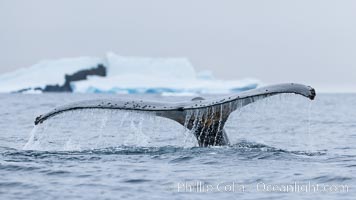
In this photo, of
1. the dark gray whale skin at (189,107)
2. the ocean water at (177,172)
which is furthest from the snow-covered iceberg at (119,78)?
the dark gray whale skin at (189,107)

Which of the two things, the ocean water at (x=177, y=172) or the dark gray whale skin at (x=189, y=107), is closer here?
the ocean water at (x=177, y=172)

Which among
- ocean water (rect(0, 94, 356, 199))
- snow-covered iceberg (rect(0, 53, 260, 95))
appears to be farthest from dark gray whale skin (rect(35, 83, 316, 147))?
snow-covered iceberg (rect(0, 53, 260, 95))

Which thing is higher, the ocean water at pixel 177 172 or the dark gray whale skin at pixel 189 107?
the dark gray whale skin at pixel 189 107

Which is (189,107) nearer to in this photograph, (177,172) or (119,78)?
(177,172)

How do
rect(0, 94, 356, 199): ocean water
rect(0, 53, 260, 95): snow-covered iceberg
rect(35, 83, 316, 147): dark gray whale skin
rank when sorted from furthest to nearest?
rect(0, 53, 260, 95): snow-covered iceberg, rect(35, 83, 316, 147): dark gray whale skin, rect(0, 94, 356, 199): ocean water

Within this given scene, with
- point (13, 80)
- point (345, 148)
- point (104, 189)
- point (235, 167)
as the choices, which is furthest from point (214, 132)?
point (13, 80)

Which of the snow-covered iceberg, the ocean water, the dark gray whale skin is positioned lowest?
the ocean water

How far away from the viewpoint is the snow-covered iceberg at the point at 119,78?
6944 centimetres

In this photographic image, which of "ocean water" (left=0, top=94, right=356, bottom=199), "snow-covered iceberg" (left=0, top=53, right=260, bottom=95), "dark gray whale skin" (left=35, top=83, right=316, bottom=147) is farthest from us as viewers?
"snow-covered iceberg" (left=0, top=53, right=260, bottom=95)

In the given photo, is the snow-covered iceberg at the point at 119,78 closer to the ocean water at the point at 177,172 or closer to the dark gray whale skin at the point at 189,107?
the ocean water at the point at 177,172

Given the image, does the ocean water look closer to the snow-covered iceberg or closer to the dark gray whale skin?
the dark gray whale skin

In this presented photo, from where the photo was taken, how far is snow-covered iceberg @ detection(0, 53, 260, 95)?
69.4 metres

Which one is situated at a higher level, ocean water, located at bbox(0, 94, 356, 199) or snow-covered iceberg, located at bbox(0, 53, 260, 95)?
snow-covered iceberg, located at bbox(0, 53, 260, 95)

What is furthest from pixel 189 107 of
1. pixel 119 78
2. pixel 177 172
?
pixel 119 78
